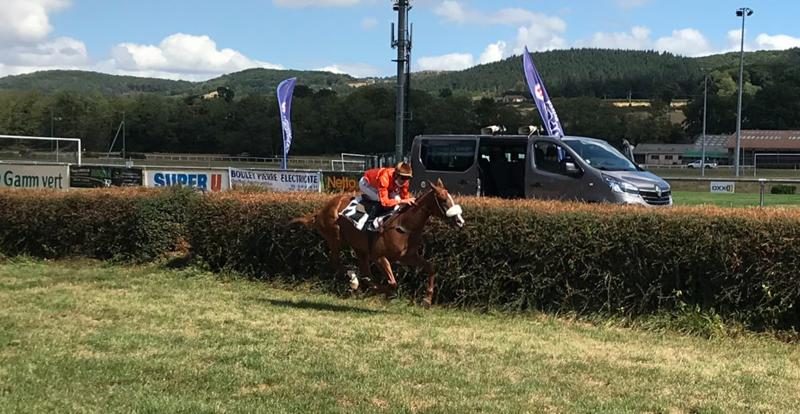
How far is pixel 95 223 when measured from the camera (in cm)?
1214

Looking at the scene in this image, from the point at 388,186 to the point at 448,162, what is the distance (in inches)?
283

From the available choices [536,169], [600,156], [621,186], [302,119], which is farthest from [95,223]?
[302,119]

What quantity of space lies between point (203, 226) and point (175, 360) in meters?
5.24

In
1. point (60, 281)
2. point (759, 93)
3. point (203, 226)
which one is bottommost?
point (60, 281)

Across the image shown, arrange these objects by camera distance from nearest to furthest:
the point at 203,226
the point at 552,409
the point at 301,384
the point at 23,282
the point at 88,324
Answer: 1. the point at 552,409
2. the point at 301,384
3. the point at 88,324
4. the point at 23,282
5. the point at 203,226

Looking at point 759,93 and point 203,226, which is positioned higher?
point 759,93

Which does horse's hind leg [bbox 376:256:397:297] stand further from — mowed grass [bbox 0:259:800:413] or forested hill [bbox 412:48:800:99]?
forested hill [bbox 412:48:800:99]

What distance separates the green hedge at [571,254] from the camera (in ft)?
24.7

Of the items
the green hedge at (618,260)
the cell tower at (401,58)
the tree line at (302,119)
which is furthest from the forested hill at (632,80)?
the green hedge at (618,260)

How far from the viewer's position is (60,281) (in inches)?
411

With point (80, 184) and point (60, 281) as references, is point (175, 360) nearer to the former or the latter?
point (60, 281)

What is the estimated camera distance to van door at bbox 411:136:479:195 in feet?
50.0

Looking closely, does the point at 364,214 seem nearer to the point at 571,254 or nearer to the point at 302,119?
the point at 571,254

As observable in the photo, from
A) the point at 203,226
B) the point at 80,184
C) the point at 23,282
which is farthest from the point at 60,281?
the point at 80,184
